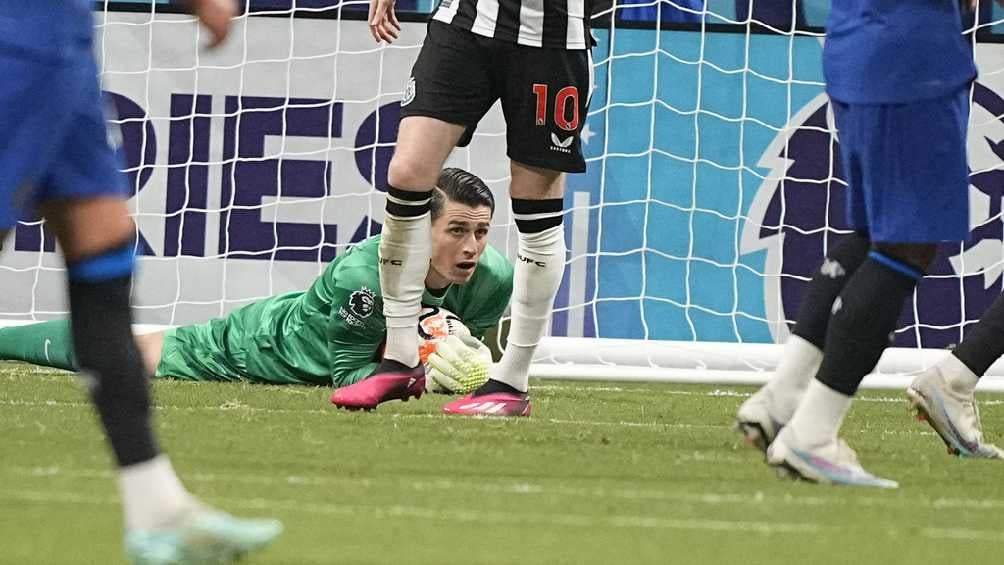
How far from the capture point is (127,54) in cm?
738

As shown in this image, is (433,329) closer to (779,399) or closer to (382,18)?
(382,18)

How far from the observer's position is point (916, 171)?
3.25 m

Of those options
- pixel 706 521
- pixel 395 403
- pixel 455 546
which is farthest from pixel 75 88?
pixel 395 403

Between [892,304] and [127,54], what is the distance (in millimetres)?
4829

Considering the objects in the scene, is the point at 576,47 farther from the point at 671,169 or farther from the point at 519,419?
the point at 671,169

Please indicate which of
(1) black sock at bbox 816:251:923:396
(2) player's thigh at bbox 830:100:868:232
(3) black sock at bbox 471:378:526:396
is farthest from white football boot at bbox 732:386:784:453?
(3) black sock at bbox 471:378:526:396

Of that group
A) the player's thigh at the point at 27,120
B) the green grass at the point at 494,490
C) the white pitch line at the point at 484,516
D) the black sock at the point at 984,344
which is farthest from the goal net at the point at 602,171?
the player's thigh at the point at 27,120

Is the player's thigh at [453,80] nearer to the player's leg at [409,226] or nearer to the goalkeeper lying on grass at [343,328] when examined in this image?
the player's leg at [409,226]

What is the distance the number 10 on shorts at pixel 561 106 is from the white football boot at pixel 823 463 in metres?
1.51

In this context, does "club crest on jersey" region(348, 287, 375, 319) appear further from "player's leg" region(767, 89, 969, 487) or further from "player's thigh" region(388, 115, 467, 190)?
"player's leg" region(767, 89, 969, 487)

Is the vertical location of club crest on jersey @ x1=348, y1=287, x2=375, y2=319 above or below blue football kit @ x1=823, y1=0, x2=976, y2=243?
below

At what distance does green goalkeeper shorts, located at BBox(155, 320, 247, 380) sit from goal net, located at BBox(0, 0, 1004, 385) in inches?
41.0

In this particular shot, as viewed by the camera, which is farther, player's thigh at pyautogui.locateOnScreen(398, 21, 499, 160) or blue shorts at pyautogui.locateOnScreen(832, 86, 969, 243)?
player's thigh at pyautogui.locateOnScreen(398, 21, 499, 160)

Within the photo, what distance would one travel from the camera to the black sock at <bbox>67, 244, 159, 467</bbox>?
7.72ft
